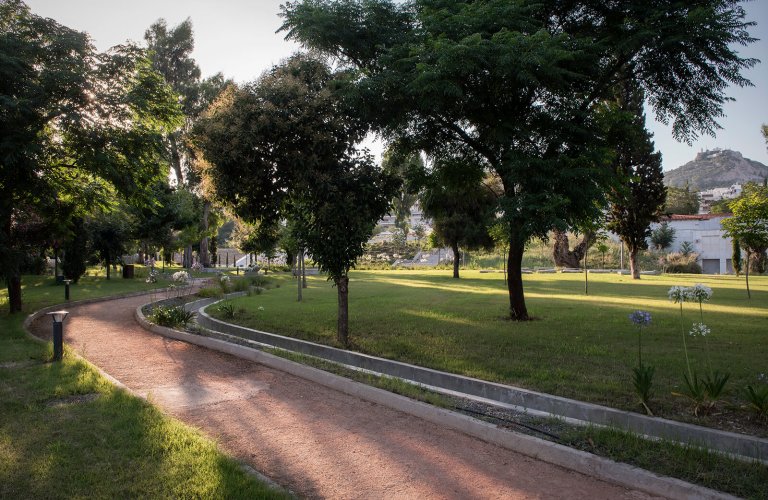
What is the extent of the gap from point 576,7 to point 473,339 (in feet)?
27.9

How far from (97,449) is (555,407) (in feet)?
16.7

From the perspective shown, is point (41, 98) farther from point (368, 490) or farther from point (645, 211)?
point (645, 211)

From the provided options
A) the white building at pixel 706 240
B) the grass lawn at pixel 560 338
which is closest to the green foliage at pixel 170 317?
the grass lawn at pixel 560 338

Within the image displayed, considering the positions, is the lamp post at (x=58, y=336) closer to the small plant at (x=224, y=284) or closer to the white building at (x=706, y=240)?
the small plant at (x=224, y=284)

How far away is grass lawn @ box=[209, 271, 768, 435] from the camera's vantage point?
7.23 metres

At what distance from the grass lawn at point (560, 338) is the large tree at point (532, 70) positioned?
2172 mm

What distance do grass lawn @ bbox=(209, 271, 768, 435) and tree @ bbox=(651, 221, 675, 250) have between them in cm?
3139

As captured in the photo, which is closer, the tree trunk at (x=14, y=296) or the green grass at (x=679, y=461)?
the green grass at (x=679, y=461)

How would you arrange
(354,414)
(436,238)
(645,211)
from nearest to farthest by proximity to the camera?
1. (354,414)
2. (645,211)
3. (436,238)

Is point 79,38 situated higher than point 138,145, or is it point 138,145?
point 79,38

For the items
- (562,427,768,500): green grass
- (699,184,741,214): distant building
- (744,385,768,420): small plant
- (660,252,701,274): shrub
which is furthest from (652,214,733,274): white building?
(562,427,768,500): green grass

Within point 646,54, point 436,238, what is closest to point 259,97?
point 646,54

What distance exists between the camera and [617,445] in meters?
4.87

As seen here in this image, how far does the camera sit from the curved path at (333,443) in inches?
168
